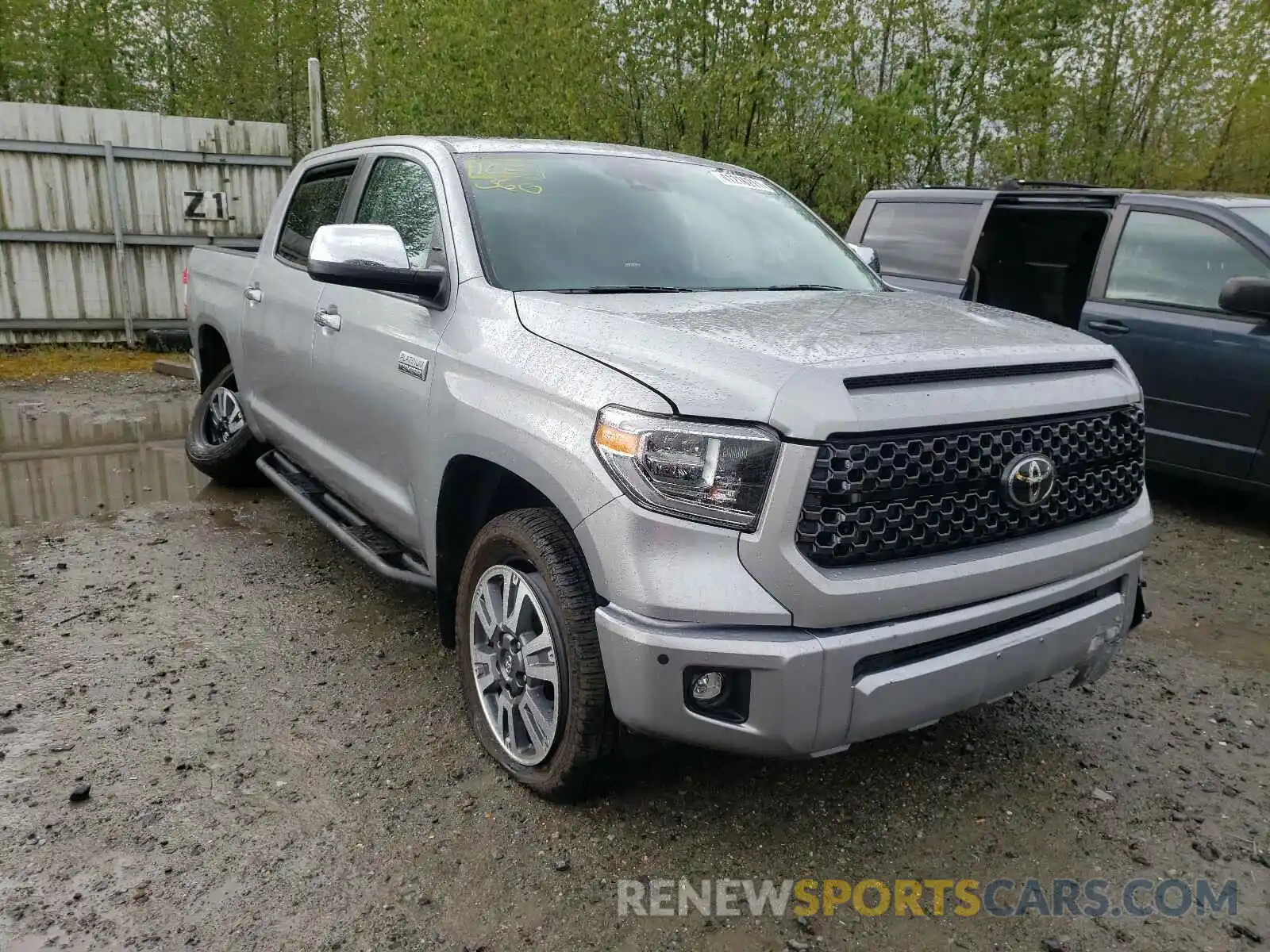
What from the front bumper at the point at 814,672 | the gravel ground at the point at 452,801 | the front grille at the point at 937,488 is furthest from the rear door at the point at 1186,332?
the front bumper at the point at 814,672

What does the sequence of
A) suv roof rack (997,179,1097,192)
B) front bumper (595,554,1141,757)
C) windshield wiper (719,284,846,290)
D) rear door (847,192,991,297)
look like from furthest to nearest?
rear door (847,192,991,297) < suv roof rack (997,179,1097,192) < windshield wiper (719,284,846,290) < front bumper (595,554,1141,757)

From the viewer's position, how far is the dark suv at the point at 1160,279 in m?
5.45

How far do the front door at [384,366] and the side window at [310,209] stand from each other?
0.34 m

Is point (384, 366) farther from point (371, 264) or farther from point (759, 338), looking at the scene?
point (759, 338)

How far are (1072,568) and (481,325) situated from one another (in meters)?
1.83

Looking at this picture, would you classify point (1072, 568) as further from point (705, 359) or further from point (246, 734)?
point (246, 734)

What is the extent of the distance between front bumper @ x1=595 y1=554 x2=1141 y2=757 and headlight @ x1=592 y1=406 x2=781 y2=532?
27 centimetres

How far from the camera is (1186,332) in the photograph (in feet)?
18.7

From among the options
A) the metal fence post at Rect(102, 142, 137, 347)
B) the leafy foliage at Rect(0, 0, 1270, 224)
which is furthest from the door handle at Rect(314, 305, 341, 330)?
the metal fence post at Rect(102, 142, 137, 347)

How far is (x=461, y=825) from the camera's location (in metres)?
2.78

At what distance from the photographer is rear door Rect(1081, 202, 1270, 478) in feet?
17.9

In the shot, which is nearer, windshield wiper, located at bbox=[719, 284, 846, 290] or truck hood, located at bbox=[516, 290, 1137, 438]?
truck hood, located at bbox=[516, 290, 1137, 438]

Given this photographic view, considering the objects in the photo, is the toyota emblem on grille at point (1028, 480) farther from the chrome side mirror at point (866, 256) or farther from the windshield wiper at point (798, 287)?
the chrome side mirror at point (866, 256)

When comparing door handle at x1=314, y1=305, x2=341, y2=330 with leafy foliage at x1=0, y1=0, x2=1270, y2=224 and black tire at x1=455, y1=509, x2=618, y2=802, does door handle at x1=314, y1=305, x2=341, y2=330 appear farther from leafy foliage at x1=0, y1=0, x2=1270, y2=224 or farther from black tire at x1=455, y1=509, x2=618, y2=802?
leafy foliage at x1=0, y1=0, x2=1270, y2=224
